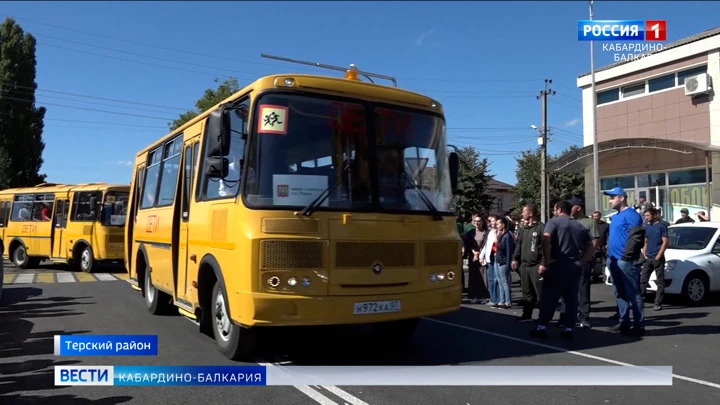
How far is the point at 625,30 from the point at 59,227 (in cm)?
2222

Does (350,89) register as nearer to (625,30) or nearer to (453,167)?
(453,167)

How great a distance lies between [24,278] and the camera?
17078 mm

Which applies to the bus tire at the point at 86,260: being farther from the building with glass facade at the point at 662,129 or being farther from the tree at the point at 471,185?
the tree at the point at 471,185

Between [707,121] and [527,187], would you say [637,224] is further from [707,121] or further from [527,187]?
[527,187]

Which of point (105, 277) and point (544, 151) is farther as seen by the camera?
point (544, 151)

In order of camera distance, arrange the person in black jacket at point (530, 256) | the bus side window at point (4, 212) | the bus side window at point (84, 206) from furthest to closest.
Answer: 1. the bus side window at point (4, 212)
2. the bus side window at point (84, 206)
3. the person in black jacket at point (530, 256)

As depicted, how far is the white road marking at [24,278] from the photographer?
52.0ft

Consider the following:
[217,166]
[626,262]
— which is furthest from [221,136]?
[626,262]

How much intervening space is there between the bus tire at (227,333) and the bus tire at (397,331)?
1.95 m

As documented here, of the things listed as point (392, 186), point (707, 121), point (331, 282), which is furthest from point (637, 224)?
point (707, 121)

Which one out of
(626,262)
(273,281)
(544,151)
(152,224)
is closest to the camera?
(273,281)

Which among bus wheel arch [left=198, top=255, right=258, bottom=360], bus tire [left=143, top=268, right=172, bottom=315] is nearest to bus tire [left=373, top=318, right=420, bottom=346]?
bus wheel arch [left=198, top=255, right=258, bottom=360]

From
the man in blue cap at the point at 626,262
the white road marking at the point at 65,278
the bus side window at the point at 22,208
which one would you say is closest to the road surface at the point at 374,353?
the man in blue cap at the point at 626,262

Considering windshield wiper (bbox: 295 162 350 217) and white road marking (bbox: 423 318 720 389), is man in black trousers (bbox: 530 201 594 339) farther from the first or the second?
windshield wiper (bbox: 295 162 350 217)
